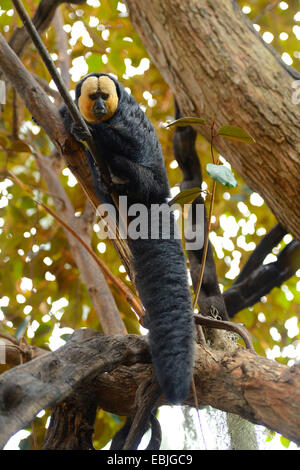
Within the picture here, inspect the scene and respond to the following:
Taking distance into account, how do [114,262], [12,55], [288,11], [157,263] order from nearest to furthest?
[157,263] → [12,55] → [114,262] → [288,11]

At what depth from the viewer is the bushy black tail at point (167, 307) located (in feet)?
3.61

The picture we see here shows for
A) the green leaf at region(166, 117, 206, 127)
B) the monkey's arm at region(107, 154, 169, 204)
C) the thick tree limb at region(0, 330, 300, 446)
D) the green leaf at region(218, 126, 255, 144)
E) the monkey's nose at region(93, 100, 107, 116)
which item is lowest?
the thick tree limb at region(0, 330, 300, 446)

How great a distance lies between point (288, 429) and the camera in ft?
3.67

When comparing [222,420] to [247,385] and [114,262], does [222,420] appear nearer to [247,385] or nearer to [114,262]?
[247,385]

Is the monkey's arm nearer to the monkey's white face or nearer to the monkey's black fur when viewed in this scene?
the monkey's black fur

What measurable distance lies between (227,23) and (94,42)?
0.97 metres

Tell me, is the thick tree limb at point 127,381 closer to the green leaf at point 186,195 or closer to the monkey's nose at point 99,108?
the green leaf at point 186,195

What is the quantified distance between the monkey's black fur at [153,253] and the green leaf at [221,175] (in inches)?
13.6

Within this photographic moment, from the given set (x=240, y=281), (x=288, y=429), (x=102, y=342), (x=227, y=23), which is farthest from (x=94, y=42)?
(x=288, y=429)

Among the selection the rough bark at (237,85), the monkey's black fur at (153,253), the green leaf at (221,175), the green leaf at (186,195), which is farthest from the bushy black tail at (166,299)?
the rough bark at (237,85)

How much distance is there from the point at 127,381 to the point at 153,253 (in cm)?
38

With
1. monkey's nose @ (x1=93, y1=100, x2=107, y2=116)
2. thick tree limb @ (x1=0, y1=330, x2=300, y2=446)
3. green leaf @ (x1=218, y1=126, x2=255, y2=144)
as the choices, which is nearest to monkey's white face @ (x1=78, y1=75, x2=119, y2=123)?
monkey's nose @ (x1=93, y1=100, x2=107, y2=116)

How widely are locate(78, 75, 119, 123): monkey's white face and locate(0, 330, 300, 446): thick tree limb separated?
700 mm

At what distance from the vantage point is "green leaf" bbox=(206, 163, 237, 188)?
1169 millimetres
